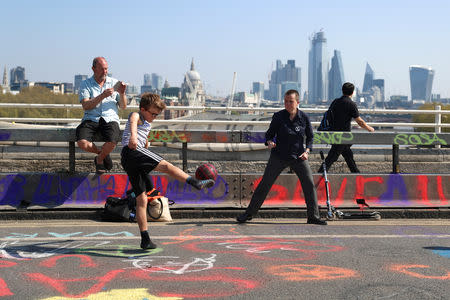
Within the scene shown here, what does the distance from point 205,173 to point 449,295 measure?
8.90 ft

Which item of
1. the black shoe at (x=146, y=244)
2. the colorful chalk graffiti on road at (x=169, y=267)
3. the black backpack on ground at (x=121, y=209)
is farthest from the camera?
the black backpack on ground at (x=121, y=209)

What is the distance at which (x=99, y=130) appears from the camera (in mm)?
7848

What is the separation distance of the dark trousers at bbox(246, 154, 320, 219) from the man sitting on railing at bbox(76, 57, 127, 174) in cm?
200

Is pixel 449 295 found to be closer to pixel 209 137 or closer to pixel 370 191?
pixel 370 191

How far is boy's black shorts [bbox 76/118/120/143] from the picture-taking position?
7703 millimetres

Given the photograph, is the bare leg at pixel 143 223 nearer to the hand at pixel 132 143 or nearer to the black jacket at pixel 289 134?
the hand at pixel 132 143

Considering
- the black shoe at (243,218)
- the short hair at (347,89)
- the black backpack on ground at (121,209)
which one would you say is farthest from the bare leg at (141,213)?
the short hair at (347,89)

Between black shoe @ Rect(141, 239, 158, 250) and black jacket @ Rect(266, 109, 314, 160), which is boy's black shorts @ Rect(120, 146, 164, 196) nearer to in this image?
black shoe @ Rect(141, 239, 158, 250)

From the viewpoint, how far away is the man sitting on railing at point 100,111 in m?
7.67

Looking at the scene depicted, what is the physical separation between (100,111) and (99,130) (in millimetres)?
260

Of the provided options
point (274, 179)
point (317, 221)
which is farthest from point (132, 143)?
point (317, 221)

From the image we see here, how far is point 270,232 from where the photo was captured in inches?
271

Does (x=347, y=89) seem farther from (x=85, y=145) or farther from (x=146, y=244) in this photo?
A: (x=146, y=244)

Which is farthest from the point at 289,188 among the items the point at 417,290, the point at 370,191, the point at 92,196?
the point at 417,290
